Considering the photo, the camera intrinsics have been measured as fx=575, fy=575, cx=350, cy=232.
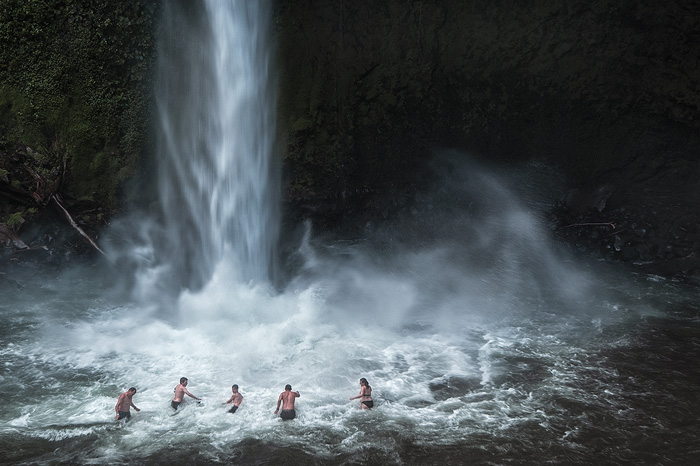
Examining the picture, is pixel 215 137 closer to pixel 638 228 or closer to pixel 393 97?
pixel 393 97

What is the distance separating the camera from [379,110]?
1711 centimetres

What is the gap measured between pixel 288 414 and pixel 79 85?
11.4m

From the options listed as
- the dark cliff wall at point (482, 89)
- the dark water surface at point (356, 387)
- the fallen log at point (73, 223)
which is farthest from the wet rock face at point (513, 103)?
the fallen log at point (73, 223)

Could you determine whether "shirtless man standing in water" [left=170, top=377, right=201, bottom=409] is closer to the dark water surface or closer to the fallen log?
the dark water surface

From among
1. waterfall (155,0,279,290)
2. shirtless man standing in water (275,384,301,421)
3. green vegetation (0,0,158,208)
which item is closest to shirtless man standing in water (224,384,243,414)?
shirtless man standing in water (275,384,301,421)

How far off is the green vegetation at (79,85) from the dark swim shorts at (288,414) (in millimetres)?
9832

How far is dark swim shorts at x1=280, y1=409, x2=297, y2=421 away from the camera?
9070 mm

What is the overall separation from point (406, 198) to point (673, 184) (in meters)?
7.88

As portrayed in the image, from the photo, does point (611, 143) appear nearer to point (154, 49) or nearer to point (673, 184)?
point (673, 184)

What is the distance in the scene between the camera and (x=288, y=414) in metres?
9.09

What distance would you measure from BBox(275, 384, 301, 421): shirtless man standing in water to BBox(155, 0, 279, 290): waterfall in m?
6.24

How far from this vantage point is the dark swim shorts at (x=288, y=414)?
907 centimetres

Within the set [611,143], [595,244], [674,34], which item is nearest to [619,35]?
[674,34]

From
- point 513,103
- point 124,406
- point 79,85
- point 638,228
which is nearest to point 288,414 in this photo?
point 124,406
